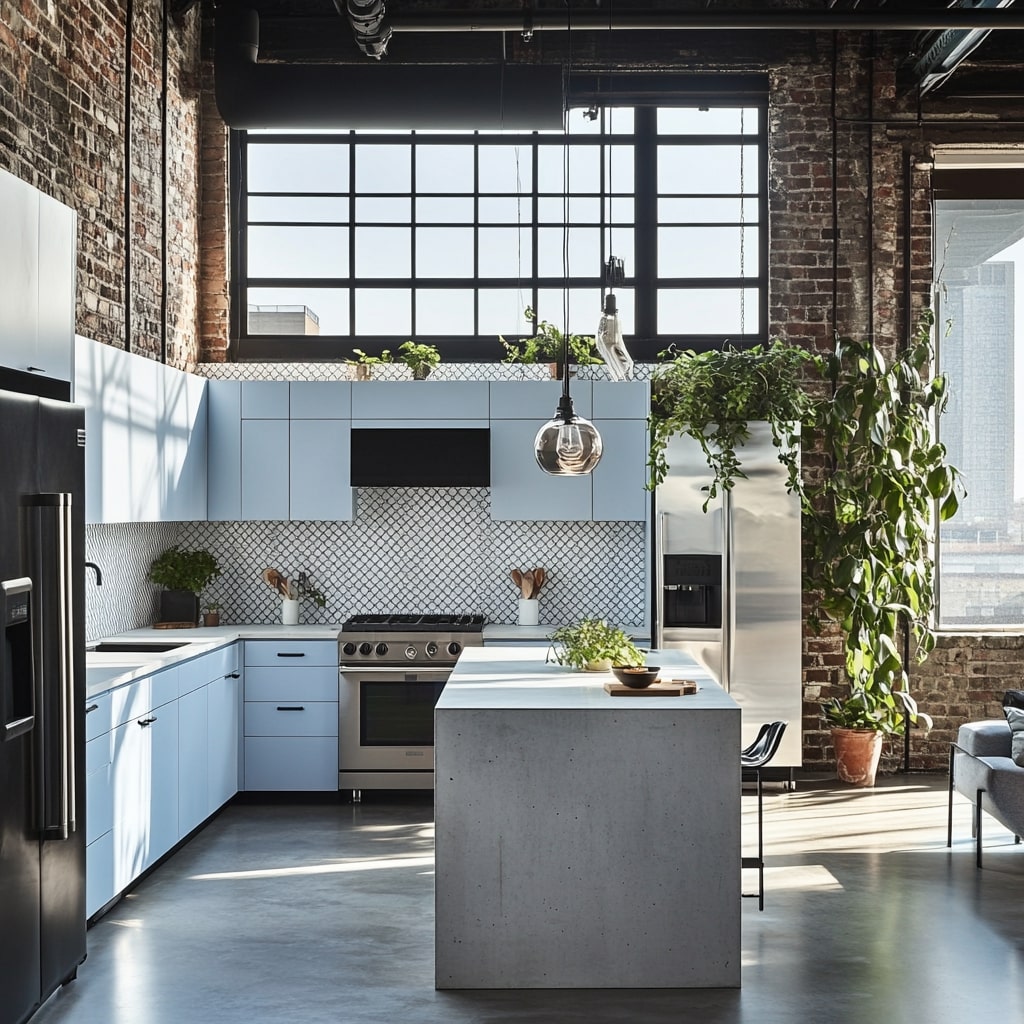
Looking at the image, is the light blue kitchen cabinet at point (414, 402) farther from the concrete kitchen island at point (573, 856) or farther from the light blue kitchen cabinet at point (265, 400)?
the concrete kitchen island at point (573, 856)

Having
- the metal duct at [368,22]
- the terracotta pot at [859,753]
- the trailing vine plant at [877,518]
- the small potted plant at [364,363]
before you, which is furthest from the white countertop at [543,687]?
the metal duct at [368,22]

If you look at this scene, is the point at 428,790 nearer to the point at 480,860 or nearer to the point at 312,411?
the point at 312,411

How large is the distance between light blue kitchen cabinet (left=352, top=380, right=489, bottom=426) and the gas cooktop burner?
1223 millimetres

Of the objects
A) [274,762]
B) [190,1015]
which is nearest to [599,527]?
[274,762]

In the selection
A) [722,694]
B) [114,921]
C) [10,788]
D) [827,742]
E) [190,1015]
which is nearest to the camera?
[10,788]

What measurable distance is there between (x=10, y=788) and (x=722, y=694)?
2.41 metres

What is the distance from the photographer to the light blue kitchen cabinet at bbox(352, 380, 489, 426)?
726 centimetres

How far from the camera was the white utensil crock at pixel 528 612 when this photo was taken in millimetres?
7484

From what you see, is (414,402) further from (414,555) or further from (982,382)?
(982,382)

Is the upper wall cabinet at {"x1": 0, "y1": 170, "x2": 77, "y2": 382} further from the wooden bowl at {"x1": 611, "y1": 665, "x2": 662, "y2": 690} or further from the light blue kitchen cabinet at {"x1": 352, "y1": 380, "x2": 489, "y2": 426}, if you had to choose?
the light blue kitchen cabinet at {"x1": 352, "y1": 380, "x2": 489, "y2": 426}

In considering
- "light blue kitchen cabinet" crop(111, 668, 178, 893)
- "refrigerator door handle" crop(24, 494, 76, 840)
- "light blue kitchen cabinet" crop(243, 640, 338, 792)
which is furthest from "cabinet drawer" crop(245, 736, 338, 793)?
"refrigerator door handle" crop(24, 494, 76, 840)

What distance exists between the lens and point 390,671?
6887mm

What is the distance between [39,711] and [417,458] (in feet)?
12.0

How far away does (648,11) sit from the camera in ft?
19.8
